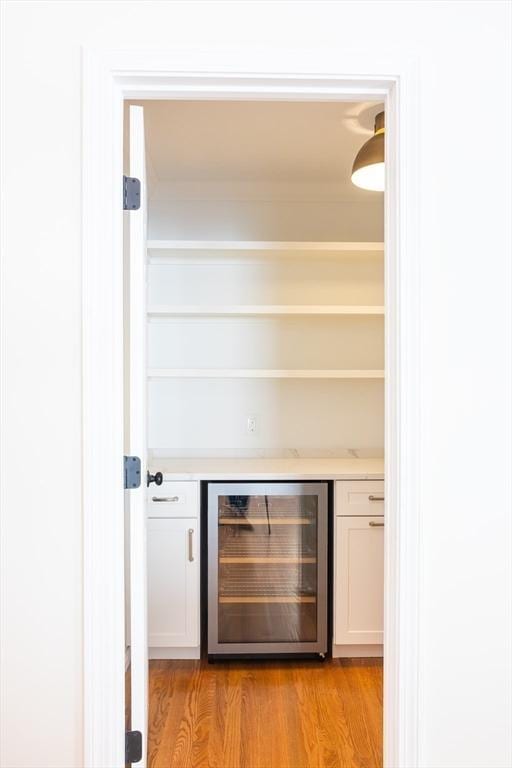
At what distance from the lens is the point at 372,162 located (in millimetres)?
2346

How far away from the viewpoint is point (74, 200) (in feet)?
4.81

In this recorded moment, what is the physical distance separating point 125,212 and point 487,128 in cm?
97

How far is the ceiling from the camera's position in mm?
2479

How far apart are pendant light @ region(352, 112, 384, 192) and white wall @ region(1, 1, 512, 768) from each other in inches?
33.4

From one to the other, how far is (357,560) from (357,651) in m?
0.48

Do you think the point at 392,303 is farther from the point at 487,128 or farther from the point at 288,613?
the point at 288,613

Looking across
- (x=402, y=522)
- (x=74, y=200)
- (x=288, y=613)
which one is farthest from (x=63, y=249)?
(x=288, y=613)

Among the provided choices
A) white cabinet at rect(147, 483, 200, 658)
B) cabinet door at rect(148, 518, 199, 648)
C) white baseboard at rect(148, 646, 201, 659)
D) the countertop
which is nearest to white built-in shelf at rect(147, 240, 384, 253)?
the countertop

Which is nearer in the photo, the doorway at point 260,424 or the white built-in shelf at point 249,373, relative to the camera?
the doorway at point 260,424

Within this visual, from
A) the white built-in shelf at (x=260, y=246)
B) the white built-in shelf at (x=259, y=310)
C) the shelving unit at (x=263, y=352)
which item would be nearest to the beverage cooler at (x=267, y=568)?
the shelving unit at (x=263, y=352)

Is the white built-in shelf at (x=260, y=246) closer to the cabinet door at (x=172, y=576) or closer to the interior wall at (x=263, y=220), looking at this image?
the interior wall at (x=263, y=220)

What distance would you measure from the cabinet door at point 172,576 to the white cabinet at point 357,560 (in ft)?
2.28

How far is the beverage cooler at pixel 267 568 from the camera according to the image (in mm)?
2852

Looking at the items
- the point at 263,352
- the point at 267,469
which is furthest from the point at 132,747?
the point at 263,352
